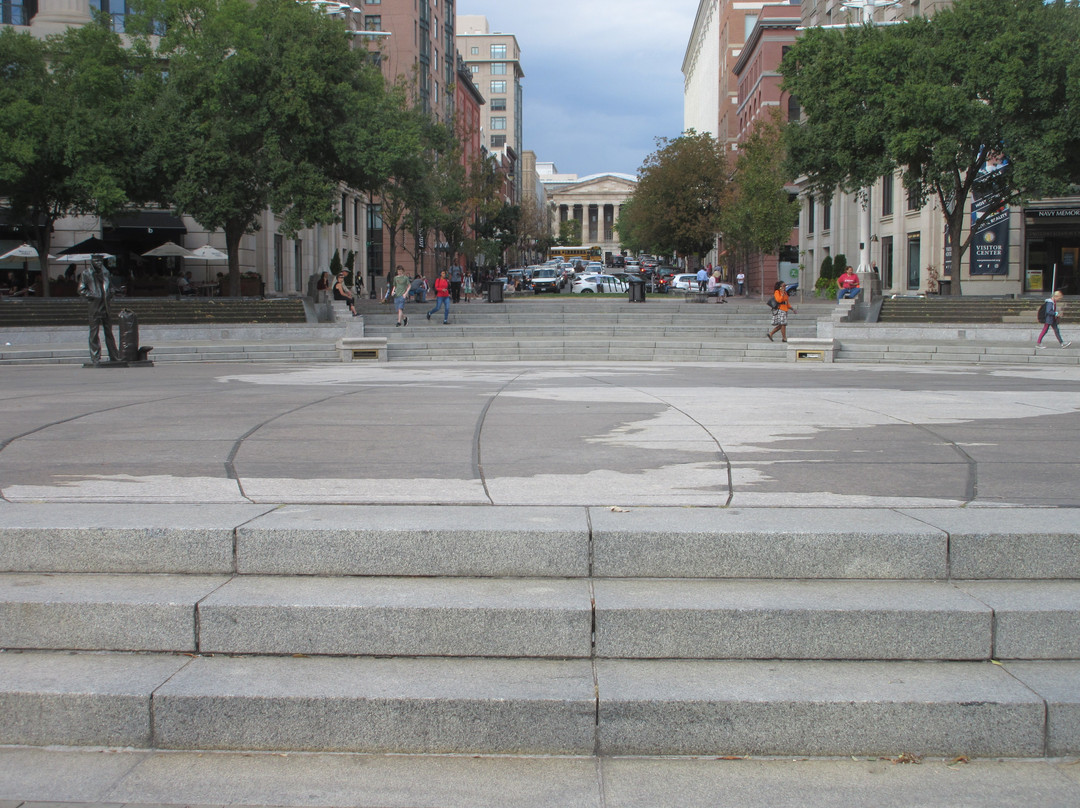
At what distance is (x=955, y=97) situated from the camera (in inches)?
1267

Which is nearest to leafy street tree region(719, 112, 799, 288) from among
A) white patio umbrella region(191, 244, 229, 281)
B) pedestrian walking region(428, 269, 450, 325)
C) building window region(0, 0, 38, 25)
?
pedestrian walking region(428, 269, 450, 325)

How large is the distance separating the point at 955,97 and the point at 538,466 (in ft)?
101

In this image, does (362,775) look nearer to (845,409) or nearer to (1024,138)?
(845,409)

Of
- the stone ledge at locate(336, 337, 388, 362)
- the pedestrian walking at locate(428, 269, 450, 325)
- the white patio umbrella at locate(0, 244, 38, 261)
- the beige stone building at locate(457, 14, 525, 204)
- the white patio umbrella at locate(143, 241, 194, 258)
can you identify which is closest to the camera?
the stone ledge at locate(336, 337, 388, 362)

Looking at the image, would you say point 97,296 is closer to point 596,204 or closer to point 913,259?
point 913,259

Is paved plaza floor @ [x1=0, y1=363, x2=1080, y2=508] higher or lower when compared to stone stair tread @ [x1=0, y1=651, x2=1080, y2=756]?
higher

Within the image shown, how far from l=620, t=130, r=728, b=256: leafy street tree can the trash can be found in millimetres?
48323

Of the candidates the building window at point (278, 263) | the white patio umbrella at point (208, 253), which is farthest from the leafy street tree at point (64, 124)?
the building window at point (278, 263)

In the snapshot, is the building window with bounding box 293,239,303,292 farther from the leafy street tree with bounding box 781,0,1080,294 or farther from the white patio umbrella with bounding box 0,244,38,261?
the leafy street tree with bounding box 781,0,1080,294

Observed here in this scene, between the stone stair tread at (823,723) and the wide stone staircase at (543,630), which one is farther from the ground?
the wide stone staircase at (543,630)

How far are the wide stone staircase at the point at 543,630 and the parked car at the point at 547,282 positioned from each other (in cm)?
5386

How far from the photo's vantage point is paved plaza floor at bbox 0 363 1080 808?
3.82m

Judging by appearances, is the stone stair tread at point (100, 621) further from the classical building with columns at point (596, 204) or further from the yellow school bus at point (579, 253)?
the classical building with columns at point (596, 204)

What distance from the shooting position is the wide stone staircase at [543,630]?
407 cm
